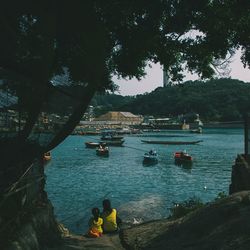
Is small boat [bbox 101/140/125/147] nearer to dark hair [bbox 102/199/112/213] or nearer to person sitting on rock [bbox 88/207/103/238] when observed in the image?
dark hair [bbox 102/199/112/213]

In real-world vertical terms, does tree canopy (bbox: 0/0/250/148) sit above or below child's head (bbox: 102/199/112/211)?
above

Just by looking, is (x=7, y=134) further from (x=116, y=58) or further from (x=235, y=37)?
(x=235, y=37)

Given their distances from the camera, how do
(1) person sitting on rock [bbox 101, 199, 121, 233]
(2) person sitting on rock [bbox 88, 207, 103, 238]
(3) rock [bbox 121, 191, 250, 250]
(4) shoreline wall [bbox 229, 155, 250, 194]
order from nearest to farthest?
(3) rock [bbox 121, 191, 250, 250] → (2) person sitting on rock [bbox 88, 207, 103, 238] → (4) shoreline wall [bbox 229, 155, 250, 194] → (1) person sitting on rock [bbox 101, 199, 121, 233]

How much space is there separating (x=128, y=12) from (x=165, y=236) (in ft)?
20.1

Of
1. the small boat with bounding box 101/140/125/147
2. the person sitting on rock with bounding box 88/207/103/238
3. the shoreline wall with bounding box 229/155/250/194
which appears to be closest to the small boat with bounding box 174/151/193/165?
the small boat with bounding box 101/140/125/147

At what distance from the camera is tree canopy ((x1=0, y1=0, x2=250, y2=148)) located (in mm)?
10227

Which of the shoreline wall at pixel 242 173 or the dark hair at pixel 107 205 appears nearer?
the shoreline wall at pixel 242 173

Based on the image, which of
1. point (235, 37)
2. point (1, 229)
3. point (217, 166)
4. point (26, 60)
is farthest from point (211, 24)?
point (217, 166)

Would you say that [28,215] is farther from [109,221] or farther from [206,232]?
[109,221]

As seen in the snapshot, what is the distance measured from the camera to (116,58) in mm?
13977

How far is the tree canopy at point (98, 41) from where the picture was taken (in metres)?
10.2

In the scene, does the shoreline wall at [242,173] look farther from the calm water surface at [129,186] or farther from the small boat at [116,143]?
the small boat at [116,143]

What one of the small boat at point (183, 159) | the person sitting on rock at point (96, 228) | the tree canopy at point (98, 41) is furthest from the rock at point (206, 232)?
the small boat at point (183, 159)

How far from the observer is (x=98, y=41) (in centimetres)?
1058
